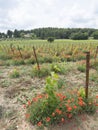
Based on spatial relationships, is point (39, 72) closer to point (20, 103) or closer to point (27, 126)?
point (20, 103)

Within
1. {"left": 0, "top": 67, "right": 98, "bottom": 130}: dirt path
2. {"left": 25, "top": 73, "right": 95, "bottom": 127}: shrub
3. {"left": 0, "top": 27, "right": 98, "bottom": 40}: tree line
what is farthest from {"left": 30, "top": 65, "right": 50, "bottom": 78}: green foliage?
{"left": 0, "top": 27, "right": 98, "bottom": 40}: tree line

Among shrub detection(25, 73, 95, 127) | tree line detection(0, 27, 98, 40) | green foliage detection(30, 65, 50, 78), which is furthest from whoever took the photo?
tree line detection(0, 27, 98, 40)

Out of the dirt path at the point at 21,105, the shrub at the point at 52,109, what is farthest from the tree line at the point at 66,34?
the shrub at the point at 52,109

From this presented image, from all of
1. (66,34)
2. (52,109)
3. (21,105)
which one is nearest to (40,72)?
(21,105)

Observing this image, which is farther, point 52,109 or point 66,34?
point 66,34

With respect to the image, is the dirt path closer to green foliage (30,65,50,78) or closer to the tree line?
green foliage (30,65,50,78)

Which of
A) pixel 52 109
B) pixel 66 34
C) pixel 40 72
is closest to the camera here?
pixel 52 109

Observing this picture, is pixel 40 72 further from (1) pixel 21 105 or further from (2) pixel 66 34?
(2) pixel 66 34

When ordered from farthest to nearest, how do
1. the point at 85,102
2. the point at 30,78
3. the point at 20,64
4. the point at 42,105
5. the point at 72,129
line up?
the point at 20,64
the point at 30,78
the point at 85,102
the point at 42,105
the point at 72,129

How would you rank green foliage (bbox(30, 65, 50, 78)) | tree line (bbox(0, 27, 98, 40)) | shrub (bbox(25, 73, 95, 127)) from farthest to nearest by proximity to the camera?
tree line (bbox(0, 27, 98, 40)) → green foliage (bbox(30, 65, 50, 78)) → shrub (bbox(25, 73, 95, 127))

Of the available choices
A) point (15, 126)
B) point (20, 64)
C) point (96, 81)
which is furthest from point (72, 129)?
point (20, 64)

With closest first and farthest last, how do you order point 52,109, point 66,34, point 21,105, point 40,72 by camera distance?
point 52,109
point 21,105
point 40,72
point 66,34

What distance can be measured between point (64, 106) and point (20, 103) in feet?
4.21

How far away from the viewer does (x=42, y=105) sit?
3.08 meters
